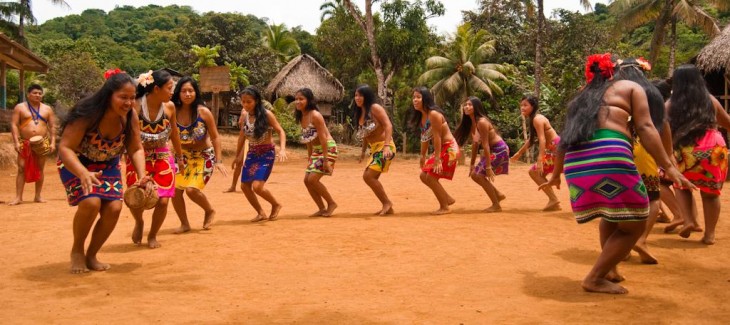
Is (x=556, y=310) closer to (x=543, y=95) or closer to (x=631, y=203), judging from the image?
(x=631, y=203)

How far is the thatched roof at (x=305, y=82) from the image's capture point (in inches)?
1307

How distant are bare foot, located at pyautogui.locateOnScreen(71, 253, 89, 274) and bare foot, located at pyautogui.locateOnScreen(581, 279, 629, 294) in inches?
154

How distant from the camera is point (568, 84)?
1185 inches

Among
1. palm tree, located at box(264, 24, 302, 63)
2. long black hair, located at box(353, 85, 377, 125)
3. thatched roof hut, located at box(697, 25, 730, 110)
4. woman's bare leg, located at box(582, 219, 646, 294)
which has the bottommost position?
woman's bare leg, located at box(582, 219, 646, 294)

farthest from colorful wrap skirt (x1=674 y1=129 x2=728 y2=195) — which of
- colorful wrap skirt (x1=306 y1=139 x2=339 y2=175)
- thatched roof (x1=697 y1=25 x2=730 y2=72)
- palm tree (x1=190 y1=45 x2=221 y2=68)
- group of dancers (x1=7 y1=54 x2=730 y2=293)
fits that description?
palm tree (x1=190 y1=45 x2=221 y2=68)

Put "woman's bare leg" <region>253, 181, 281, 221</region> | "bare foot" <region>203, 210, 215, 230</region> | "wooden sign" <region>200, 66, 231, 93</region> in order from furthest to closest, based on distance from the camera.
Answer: "wooden sign" <region>200, 66, 231, 93</region> → "woman's bare leg" <region>253, 181, 281, 221</region> → "bare foot" <region>203, 210, 215, 230</region>

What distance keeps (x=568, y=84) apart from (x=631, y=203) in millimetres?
26635

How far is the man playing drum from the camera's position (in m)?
10.7

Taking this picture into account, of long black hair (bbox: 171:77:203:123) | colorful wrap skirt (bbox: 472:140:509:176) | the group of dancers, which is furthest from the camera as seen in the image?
colorful wrap skirt (bbox: 472:140:509:176)

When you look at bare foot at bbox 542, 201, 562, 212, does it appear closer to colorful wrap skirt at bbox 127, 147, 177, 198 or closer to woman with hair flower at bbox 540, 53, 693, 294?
woman with hair flower at bbox 540, 53, 693, 294

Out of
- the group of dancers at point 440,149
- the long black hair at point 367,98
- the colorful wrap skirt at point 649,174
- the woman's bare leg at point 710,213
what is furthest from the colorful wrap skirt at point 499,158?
the colorful wrap skirt at point 649,174

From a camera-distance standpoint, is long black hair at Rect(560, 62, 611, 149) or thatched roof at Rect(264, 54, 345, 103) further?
thatched roof at Rect(264, 54, 345, 103)

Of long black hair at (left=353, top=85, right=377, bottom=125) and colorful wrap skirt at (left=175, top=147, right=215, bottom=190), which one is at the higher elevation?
long black hair at (left=353, top=85, right=377, bottom=125)

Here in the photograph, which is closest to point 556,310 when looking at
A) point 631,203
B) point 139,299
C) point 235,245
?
point 631,203
